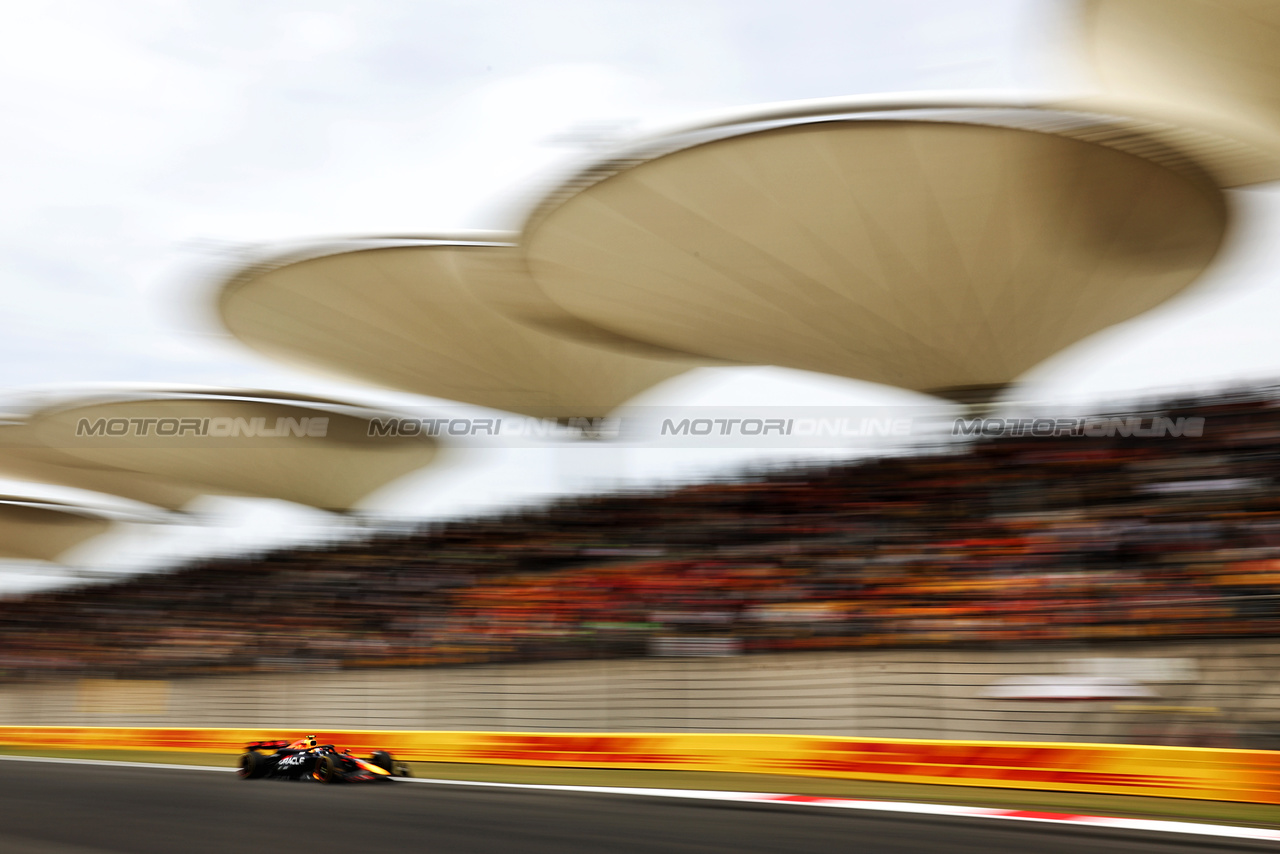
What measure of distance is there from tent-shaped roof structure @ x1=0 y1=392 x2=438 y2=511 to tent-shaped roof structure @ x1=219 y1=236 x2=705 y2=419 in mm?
3692

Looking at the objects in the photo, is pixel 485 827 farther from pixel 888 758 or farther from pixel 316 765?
pixel 888 758

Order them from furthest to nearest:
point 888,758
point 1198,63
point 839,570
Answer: point 839,570 → point 1198,63 → point 888,758

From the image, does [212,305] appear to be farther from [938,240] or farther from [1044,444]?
[1044,444]

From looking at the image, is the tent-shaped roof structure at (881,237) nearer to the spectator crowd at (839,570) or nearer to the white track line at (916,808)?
the spectator crowd at (839,570)

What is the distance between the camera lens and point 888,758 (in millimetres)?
9047

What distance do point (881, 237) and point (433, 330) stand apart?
7974 millimetres

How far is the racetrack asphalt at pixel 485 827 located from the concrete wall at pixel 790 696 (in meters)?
2.54

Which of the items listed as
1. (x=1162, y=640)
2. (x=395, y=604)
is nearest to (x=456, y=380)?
(x=395, y=604)

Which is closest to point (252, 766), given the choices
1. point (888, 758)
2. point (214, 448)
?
point (888, 758)

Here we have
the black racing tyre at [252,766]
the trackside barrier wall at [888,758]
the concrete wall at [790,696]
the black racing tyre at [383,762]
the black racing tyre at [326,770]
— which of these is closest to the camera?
the trackside barrier wall at [888,758]

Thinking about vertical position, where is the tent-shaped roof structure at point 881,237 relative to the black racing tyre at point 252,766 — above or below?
above

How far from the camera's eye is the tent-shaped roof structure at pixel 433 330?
1553 centimetres

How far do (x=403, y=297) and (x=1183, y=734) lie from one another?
1175 cm

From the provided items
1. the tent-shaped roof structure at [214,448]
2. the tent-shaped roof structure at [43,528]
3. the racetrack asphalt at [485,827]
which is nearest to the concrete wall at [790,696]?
the racetrack asphalt at [485,827]
